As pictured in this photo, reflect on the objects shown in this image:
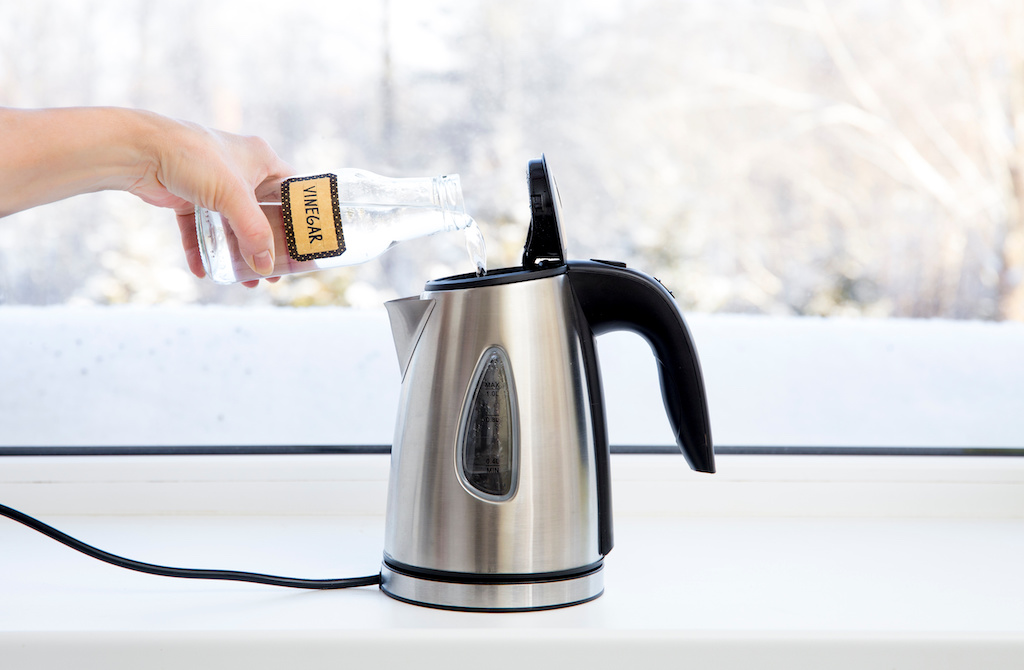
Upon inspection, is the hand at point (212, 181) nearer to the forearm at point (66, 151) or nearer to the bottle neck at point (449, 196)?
the forearm at point (66, 151)

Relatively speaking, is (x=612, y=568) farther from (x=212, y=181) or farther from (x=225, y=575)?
(x=212, y=181)

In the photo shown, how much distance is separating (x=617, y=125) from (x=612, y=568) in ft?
1.63

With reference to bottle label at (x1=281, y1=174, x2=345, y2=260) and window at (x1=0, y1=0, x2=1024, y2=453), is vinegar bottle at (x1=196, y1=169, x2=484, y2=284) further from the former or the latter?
window at (x1=0, y1=0, x2=1024, y2=453)

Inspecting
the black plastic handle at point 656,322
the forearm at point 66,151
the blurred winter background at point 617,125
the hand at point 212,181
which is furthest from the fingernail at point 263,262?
the blurred winter background at point 617,125

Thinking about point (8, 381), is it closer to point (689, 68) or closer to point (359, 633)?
point (359, 633)

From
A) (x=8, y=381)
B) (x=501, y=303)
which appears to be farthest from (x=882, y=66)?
(x=8, y=381)

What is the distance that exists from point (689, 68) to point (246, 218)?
0.57 metres

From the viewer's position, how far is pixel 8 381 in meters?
0.91

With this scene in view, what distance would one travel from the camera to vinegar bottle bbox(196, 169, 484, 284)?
23.6 inches

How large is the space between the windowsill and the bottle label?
258 millimetres

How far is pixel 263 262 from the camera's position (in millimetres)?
595

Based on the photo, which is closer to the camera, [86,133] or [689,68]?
[86,133]

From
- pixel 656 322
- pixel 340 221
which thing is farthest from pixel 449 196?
pixel 656 322

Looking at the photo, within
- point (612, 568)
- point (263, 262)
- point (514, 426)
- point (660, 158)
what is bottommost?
point (612, 568)
